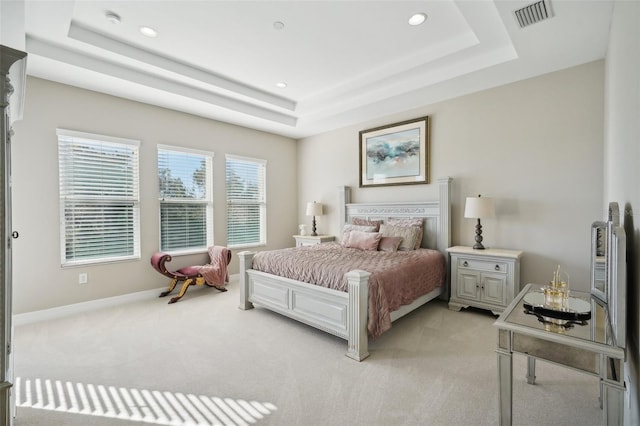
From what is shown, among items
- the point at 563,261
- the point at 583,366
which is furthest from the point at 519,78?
the point at 583,366

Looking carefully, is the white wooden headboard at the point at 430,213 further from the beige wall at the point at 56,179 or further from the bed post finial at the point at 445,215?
the beige wall at the point at 56,179

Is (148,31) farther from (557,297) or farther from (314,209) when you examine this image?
(557,297)

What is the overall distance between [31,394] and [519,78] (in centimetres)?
564

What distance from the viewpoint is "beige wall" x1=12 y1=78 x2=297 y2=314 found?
3367 millimetres

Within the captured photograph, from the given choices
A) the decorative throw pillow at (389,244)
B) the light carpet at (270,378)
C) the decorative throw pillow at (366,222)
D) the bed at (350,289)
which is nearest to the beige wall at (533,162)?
the bed at (350,289)

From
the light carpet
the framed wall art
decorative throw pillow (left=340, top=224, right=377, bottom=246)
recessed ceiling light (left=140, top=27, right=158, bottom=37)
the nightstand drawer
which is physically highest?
recessed ceiling light (left=140, top=27, right=158, bottom=37)

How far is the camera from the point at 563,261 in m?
3.31

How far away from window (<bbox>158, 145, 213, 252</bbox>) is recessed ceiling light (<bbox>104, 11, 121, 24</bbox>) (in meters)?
1.90

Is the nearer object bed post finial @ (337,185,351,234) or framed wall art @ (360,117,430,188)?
framed wall art @ (360,117,430,188)

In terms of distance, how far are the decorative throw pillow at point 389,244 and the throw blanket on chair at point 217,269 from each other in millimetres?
2376

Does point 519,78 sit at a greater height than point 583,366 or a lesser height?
greater

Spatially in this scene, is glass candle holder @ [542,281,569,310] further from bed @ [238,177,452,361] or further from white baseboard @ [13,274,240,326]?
white baseboard @ [13,274,240,326]

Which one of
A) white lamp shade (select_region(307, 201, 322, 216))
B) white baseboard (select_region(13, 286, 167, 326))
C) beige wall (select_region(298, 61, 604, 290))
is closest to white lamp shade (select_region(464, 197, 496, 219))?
beige wall (select_region(298, 61, 604, 290))

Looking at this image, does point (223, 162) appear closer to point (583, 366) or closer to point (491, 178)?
point (491, 178)
